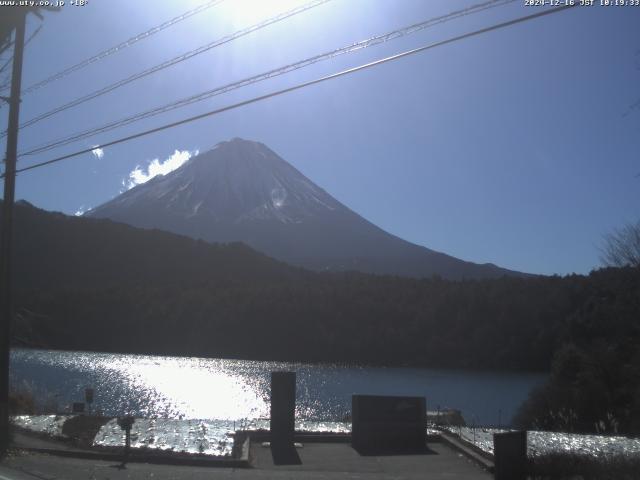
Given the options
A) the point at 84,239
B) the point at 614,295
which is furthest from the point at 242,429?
the point at 84,239

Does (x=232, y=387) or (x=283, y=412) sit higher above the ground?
(x=283, y=412)

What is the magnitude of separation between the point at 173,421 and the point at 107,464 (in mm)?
4418

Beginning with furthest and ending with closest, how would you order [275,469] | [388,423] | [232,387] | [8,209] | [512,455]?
1. [232,387]
2. [8,209]
3. [388,423]
4. [275,469]
5. [512,455]

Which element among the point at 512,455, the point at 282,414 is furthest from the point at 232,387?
the point at 512,455

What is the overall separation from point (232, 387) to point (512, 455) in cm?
3025

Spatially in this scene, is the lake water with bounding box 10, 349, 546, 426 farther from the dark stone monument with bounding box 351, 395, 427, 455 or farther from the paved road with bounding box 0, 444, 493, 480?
the paved road with bounding box 0, 444, 493, 480

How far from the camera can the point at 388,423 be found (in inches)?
583

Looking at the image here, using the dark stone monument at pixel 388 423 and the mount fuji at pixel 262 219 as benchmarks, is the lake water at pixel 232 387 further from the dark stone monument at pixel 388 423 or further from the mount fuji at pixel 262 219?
the mount fuji at pixel 262 219

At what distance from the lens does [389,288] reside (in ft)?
247

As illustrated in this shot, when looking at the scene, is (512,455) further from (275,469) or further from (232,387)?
(232,387)

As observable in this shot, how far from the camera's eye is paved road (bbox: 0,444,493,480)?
36.5 feet

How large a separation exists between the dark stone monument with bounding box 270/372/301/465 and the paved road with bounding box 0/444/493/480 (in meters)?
0.52

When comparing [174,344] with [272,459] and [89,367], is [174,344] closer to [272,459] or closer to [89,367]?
[89,367]

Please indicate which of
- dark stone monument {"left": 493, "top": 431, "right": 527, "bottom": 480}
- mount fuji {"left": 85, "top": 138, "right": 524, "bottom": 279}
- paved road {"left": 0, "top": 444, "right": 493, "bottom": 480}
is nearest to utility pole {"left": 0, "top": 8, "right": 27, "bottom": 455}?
paved road {"left": 0, "top": 444, "right": 493, "bottom": 480}
